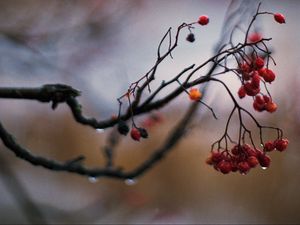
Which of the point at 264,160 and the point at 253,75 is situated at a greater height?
the point at 253,75

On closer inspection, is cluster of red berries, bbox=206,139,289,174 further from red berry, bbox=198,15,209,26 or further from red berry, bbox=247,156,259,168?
red berry, bbox=198,15,209,26

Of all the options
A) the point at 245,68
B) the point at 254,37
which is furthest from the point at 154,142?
the point at 245,68

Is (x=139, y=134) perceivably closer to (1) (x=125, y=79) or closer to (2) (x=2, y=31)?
(1) (x=125, y=79)

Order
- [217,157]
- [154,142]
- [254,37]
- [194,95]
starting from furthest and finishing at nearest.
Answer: [154,142] < [254,37] < [217,157] < [194,95]

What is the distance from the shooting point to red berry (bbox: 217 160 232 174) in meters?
0.96

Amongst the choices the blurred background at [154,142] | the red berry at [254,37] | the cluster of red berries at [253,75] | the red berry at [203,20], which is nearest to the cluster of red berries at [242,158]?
the cluster of red berries at [253,75]

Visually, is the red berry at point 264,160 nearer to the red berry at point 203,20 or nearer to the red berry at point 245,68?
the red berry at point 245,68

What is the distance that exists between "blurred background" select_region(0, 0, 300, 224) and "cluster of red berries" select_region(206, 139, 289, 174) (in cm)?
149

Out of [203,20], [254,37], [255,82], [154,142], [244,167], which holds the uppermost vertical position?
[154,142]

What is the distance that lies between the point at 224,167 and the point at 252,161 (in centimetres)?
5

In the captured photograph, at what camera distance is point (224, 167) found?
97 centimetres

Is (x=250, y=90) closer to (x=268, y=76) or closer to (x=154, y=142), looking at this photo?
(x=268, y=76)

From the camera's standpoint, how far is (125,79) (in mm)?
1725

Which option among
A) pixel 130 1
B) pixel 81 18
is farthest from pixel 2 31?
pixel 130 1
